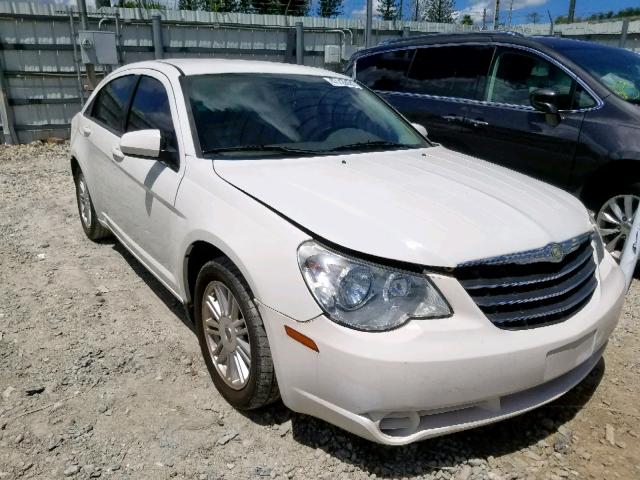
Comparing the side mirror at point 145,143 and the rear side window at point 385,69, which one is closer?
the side mirror at point 145,143

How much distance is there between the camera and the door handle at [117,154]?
345 centimetres

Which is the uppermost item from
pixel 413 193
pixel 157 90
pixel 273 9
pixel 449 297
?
pixel 273 9

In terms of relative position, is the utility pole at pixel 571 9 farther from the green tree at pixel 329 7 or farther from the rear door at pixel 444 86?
the rear door at pixel 444 86

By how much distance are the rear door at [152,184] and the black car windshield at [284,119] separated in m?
0.19

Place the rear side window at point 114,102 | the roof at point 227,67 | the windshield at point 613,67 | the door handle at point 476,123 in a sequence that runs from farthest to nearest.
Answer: the door handle at point 476,123, the windshield at point 613,67, the rear side window at point 114,102, the roof at point 227,67

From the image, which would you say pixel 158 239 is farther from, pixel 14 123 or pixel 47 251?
pixel 14 123

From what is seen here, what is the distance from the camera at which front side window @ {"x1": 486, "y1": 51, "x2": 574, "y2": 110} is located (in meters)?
4.35

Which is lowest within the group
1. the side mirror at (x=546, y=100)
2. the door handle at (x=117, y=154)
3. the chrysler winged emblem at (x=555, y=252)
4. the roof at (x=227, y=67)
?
the chrysler winged emblem at (x=555, y=252)

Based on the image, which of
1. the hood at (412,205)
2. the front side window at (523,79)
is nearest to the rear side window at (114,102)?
the hood at (412,205)

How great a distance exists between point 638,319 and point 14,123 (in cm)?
971

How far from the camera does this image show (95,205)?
4273mm

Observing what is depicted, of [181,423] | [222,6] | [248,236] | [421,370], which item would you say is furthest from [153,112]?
[222,6]

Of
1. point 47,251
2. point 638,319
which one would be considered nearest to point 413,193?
point 638,319

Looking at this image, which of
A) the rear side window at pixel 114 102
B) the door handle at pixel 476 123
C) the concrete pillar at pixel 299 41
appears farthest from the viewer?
the concrete pillar at pixel 299 41
